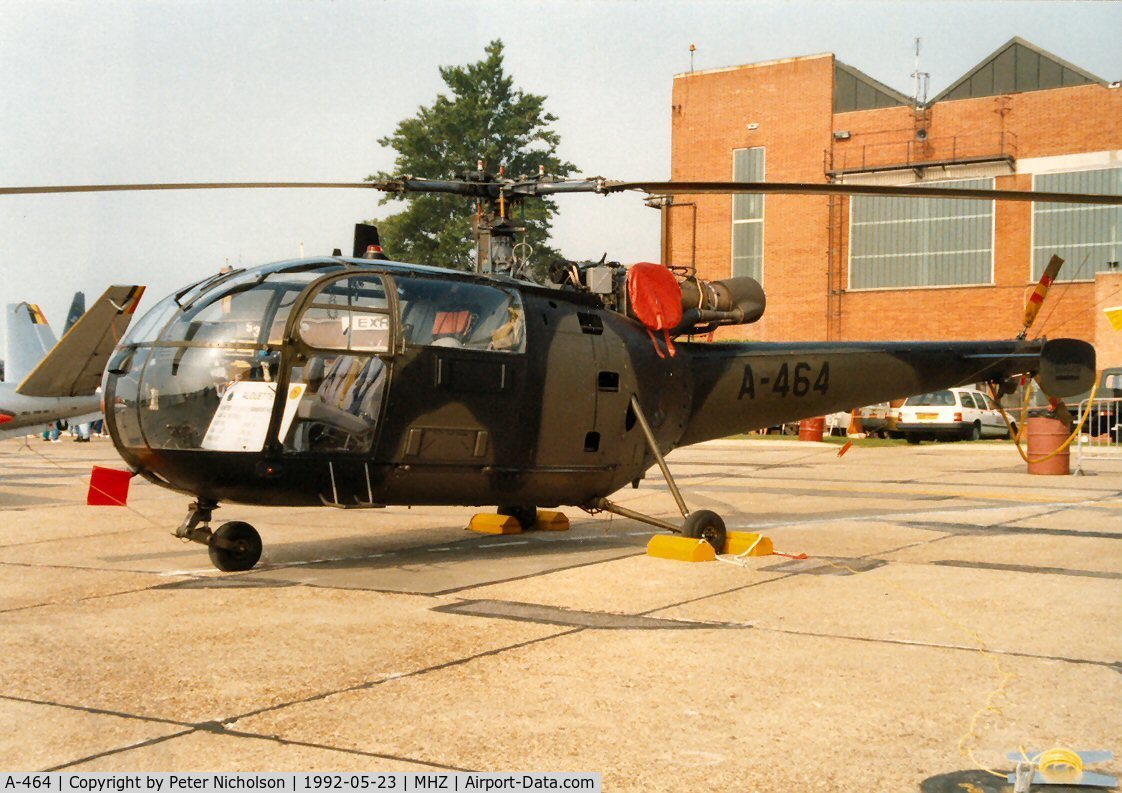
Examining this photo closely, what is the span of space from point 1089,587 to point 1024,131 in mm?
45413

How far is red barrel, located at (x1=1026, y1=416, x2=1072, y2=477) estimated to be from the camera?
20969 mm

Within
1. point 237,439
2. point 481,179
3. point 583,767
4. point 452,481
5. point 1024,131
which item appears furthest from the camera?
point 1024,131

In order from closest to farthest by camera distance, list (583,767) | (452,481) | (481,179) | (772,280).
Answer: (583,767)
(452,481)
(481,179)
(772,280)

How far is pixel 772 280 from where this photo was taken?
54.2m

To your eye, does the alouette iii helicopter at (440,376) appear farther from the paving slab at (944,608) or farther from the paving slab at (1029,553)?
the paving slab at (1029,553)

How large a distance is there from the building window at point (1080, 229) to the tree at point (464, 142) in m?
20.1

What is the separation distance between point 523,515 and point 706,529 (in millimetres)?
2727

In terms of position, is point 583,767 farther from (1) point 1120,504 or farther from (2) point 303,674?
(1) point 1120,504

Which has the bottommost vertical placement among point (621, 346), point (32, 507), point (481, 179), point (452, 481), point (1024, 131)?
point (32, 507)

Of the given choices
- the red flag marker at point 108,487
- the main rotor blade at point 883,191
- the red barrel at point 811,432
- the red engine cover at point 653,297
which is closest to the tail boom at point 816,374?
the red engine cover at point 653,297

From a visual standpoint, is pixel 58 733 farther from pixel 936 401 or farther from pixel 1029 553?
pixel 936 401

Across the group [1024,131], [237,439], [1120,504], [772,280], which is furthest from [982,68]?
[237,439]

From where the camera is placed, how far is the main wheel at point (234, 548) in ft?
30.1

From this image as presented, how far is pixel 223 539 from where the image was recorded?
9.18 meters
